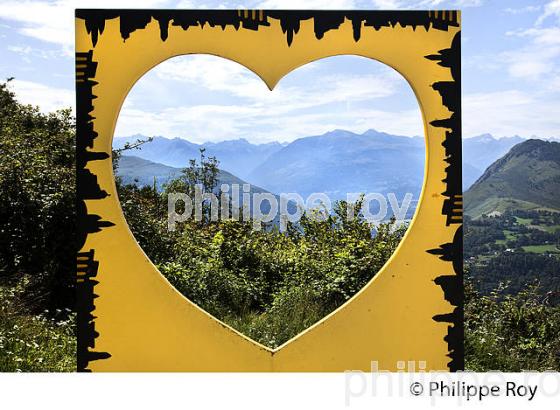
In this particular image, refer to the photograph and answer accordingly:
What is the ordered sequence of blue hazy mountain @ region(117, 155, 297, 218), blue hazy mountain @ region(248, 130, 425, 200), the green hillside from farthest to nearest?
1. blue hazy mountain @ region(248, 130, 425, 200)
2. the green hillside
3. blue hazy mountain @ region(117, 155, 297, 218)

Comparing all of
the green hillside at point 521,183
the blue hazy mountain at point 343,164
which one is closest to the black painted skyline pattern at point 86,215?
the green hillside at point 521,183

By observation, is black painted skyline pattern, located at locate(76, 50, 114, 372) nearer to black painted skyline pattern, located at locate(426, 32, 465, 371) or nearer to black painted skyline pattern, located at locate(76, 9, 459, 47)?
black painted skyline pattern, located at locate(76, 9, 459, 47)

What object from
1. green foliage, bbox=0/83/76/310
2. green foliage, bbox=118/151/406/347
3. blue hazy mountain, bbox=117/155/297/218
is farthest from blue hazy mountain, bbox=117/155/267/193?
green foliage, bbox=0/83/76/310

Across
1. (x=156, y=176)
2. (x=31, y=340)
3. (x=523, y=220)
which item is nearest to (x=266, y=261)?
(x=31, y=340)

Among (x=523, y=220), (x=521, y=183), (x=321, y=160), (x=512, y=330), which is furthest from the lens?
(x=321, y=160)

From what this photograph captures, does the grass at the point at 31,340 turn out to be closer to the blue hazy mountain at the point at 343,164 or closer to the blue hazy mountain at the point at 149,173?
the blue hazy mountain at the point at 149,173

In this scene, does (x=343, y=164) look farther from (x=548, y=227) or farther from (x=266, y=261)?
(x=266, y=261)

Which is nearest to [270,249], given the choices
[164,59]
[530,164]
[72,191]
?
[72,191]
